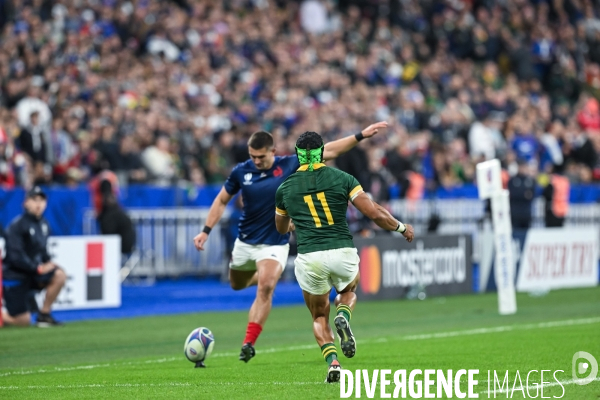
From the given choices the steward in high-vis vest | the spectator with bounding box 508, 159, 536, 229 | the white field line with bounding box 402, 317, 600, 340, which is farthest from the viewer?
the steward in high-vis vest

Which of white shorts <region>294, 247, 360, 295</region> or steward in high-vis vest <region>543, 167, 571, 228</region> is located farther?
steward in high-vis vest <region>543, 167, 571, 228</region>

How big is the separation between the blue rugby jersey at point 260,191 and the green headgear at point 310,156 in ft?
7.07

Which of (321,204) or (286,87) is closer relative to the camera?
(321,204)

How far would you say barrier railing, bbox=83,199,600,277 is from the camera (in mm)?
23281

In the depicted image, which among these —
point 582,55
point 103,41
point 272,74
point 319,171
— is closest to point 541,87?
point 582,55

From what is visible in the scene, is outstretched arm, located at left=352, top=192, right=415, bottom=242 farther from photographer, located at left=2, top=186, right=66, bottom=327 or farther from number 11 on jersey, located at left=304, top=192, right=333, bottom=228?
photographer, located at left=2, top=186, right=66, bottom=327

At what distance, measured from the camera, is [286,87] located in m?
28.1

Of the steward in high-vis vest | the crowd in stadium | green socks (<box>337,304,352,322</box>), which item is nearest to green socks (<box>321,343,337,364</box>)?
green socks (<box>337,304,352,322</box>)

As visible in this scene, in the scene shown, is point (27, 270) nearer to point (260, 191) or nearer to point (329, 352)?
point (260, 191)

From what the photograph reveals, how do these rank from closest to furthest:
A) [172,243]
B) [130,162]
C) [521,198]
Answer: [130,162], [172,243], [521,198]

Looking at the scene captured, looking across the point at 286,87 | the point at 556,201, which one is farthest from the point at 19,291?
the point at 556,201

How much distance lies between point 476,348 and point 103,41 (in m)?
14.8

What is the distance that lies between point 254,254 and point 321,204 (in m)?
2.43

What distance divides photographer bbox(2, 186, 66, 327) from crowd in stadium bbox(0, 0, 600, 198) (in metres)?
4.38
